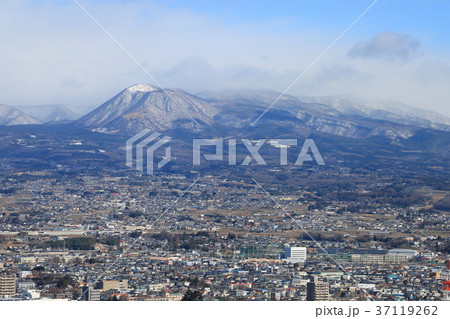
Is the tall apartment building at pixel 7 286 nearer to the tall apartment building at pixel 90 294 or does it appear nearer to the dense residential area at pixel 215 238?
the dense residential area at pixel 215 238

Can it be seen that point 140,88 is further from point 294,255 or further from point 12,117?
point 294,255

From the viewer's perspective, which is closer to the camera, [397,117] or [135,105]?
[135,105]

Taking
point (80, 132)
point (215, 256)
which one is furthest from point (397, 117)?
point (215, 256)

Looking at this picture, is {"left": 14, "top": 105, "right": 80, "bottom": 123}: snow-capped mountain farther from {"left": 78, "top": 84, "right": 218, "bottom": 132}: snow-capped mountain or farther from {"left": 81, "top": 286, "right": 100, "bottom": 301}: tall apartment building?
{"left": 81, "top": 286, "right": 100, "bottom": 301}: tall apartment building

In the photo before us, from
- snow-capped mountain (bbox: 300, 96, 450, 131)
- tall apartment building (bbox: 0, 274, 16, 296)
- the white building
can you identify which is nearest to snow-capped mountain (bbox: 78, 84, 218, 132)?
snow-capped mountain (bbox: 300, 96, 450, 131)

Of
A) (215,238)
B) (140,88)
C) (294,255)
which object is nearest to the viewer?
(294,255)

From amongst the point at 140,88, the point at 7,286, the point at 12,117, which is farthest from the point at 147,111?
the point at 7,286

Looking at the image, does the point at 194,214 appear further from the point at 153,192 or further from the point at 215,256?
the point at 215,256
